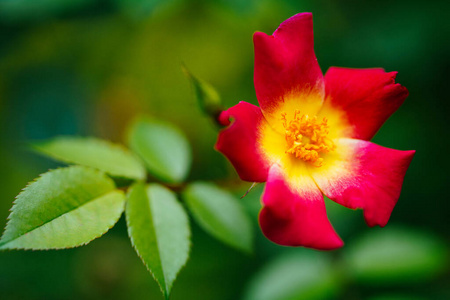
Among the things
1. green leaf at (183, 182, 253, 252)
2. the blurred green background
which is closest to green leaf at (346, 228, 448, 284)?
the blurred green background

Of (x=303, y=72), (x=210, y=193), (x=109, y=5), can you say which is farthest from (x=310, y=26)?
(x=109, y=5)

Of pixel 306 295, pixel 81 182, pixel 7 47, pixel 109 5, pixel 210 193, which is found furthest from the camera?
pixel 7 47

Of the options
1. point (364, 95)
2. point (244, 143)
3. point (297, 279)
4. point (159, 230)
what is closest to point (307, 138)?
point (364, 95)

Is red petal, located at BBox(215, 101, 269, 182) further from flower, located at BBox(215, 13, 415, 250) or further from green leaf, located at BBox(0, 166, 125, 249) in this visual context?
green leaf, located at BBox(0, 166, 125, 249)

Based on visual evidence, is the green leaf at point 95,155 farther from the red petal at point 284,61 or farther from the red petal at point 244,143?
the red petal at point 284,61

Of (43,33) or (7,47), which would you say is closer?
(7,47)

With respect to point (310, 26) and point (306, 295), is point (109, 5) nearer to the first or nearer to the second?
point (310, 26)
